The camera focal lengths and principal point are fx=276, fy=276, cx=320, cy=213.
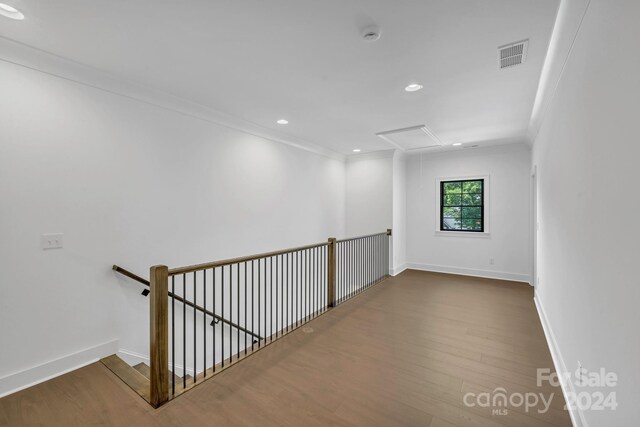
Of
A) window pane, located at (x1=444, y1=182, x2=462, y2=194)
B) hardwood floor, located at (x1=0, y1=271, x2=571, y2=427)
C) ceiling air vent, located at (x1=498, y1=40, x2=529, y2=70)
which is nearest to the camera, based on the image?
hardwood floor, located at (x1=0, y1=271, x2=571, y2=427)

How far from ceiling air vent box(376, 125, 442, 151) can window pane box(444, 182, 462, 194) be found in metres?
1.19

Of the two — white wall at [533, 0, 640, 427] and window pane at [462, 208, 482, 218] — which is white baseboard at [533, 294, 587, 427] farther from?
window pane at [462, 208, 482, 218]

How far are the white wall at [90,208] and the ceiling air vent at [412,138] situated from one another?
101 inches

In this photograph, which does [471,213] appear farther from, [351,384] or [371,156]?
[351,384]

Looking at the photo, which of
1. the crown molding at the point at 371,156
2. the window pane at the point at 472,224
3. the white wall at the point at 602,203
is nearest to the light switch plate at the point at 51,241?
the white wall at the point at 602,203

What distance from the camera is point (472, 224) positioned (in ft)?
19.6

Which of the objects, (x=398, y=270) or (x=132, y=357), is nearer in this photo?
(x=132, y=357)

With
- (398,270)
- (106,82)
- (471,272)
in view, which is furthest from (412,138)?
(106,82)

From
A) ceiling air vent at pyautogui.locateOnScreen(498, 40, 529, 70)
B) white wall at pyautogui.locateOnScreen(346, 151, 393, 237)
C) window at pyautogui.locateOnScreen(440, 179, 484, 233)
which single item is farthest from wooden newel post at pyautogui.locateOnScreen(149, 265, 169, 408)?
window at pyautogui.locateOnScreen(440, 179, 484, 233)

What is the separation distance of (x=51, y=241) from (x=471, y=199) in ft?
22.0

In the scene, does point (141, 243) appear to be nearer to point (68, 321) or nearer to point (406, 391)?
point (68, 321)

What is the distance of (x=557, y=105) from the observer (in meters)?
2.48

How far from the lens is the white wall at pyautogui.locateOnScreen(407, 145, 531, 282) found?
5418 millimetres

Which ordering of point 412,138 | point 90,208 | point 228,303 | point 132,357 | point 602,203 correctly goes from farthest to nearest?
point 412,138 → point 228,303 → point 132,357 → point 90,208 → point 602,203
